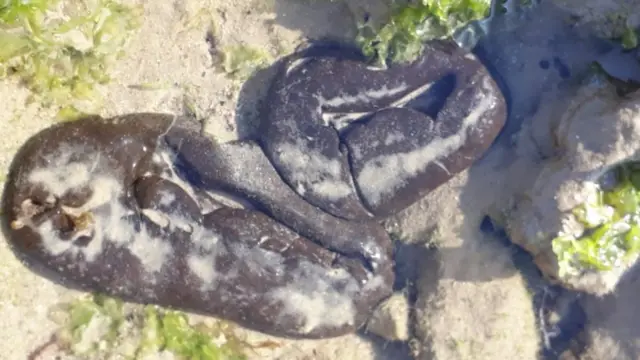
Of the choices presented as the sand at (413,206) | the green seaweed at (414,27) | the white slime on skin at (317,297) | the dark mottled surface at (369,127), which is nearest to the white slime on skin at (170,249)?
the white slime on skin at (317,297)

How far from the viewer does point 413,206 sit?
589cm

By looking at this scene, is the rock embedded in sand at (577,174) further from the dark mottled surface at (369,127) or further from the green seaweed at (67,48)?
the green seaweed at (67,48)

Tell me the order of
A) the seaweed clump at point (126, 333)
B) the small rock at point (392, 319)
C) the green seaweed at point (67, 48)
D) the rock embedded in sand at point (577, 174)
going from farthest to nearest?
the small rock at point (392, 319), the seaweed clump at point (126, 333), the green seaweed at point (67, 48), the rock embedded in sand at point (577, 174)

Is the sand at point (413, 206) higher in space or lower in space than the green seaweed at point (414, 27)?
lower

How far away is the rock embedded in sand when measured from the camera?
488 cm

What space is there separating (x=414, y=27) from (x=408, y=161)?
1.19 metres

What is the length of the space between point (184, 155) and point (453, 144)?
2.48 meters

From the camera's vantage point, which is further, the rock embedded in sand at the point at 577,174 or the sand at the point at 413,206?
the sand at the point at 413,206

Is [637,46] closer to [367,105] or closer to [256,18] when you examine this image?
[367,105]

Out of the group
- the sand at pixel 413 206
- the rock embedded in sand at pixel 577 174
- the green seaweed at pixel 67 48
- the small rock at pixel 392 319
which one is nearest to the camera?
the rock embedded in sand at pixel 577 174

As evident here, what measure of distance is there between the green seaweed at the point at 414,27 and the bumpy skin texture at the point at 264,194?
0.52 feet

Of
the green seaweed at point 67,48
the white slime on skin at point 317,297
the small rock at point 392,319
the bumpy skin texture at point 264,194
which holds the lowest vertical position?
the small rock at point 392,319

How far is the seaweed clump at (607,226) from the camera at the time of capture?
490 centimetres

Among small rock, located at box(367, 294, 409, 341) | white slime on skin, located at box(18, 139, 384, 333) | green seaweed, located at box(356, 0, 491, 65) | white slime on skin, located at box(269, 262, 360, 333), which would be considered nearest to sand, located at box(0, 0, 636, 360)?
small rock, located at box(367, 294, 409, 341)
